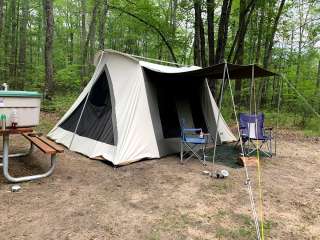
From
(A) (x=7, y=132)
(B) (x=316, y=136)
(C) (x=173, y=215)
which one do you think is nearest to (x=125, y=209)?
(C) (x=173, y=215)

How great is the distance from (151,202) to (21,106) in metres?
1.86

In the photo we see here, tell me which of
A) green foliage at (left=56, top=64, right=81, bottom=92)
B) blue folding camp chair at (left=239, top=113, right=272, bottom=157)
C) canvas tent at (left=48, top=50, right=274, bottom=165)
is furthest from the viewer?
green foliage at (left=56, top=64, right=81, bottom=92)

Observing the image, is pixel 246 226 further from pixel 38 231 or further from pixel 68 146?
pixel 68 146

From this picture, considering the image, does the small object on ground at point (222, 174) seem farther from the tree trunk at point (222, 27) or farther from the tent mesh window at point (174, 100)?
the tree trunk at point (222, 27)

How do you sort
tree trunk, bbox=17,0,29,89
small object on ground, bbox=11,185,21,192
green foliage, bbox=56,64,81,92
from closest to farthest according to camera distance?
1. small object on ground, bbox=11,185,21,192
2. tree trunk, bbox=17,0,29,89
3. green foliage, bbox=56,64,81,92

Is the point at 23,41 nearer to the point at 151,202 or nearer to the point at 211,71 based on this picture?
the point at 211,71

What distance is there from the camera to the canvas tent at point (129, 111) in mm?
4547

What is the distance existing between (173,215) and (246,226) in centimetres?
69

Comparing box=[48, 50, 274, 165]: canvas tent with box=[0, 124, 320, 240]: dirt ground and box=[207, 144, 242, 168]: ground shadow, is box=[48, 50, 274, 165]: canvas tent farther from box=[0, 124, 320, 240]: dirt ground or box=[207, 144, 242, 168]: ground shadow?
box=[207, 144, 242, 168]: ground shadow

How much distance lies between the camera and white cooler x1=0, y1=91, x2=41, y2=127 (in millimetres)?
3225

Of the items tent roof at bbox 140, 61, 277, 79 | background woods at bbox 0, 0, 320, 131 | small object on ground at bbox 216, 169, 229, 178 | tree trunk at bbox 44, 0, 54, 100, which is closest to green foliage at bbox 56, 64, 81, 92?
background woods at bbox 0, 0, 320, 131

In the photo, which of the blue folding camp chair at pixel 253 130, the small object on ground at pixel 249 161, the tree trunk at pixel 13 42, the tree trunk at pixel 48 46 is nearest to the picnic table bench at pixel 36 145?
the small object on ground at pixel 249 161

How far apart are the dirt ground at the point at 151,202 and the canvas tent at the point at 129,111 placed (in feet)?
0.96

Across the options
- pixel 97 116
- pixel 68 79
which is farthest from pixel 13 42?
pixel 97 116
